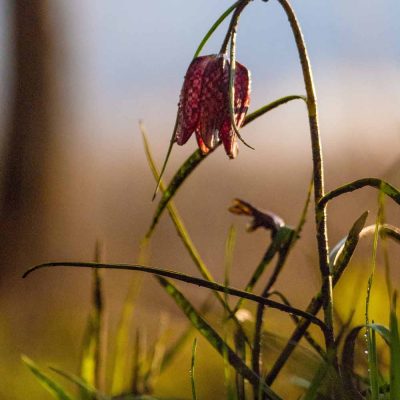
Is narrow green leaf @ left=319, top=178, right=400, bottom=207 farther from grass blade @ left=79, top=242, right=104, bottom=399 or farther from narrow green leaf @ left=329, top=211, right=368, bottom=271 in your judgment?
grass blade @ left=79, top=242, right=104, bottom=399

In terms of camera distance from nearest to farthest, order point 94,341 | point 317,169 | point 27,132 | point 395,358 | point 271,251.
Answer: point 395,358
point 317,169
point 271,251
point 94,341
point 27,132

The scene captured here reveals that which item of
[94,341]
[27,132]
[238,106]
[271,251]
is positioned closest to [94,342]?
[94,341]

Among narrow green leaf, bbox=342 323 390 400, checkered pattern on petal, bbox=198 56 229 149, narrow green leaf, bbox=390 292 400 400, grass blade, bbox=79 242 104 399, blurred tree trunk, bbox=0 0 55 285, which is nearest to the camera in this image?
narrow green leaf, bbox=390 292 400 400

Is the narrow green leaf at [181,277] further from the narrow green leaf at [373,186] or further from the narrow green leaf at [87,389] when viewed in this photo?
the narrow green leaf at [87,389]

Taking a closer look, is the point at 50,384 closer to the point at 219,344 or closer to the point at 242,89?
the point at 219,344

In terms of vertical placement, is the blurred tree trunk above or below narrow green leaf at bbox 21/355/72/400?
above

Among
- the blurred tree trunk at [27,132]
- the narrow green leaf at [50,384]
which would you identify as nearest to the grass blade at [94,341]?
the narrow green leaf at [50,384]

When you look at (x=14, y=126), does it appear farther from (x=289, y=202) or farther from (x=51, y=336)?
(x=289, y=202)

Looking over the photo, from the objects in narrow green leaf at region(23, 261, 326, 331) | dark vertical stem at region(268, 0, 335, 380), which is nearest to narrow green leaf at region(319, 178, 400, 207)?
dark vertical stem at region(268, 0, 335, 380)
